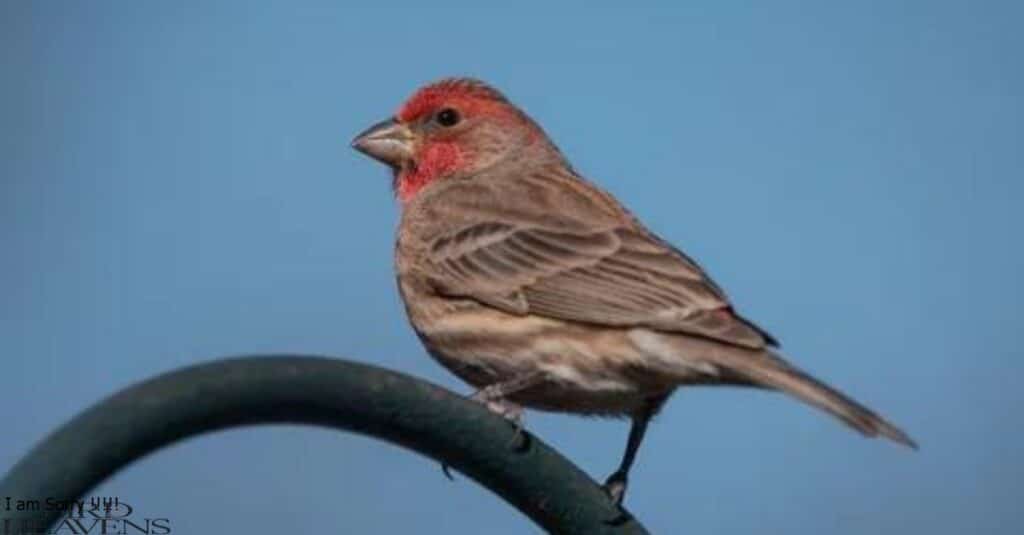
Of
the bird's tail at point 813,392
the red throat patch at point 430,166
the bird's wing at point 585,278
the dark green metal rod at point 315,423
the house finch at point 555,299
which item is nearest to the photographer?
the dark green metal rod at point 315,423

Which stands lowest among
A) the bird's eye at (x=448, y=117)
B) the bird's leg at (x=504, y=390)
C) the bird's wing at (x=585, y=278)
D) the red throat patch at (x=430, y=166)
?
the bird's leg at (x=504, y=390)

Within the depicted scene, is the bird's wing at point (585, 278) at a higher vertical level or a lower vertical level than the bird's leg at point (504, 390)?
higher

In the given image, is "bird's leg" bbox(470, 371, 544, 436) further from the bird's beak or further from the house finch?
the bird's beak

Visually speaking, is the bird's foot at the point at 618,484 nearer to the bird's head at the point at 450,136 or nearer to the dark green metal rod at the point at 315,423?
the dark green metal rod at the point at 315,423

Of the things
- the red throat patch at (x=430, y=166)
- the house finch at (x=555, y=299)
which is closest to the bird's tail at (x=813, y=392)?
the house finch at (x=555, y=299)

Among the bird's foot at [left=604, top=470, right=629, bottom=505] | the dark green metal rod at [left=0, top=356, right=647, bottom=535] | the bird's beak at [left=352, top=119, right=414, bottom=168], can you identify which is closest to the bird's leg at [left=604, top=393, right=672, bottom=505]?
the bird's foot at [left=604, top=470, right=629, bottom=505]

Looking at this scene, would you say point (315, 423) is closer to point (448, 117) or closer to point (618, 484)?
point (618, 484)

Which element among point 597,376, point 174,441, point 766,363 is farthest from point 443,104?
point 174,441

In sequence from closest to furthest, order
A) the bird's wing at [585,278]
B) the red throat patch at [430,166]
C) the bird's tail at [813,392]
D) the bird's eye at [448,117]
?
the bird's tail at [813,392], the bird's wing at [585,278], the red throat patch at [430,166], the bird's eye at [448,117]
